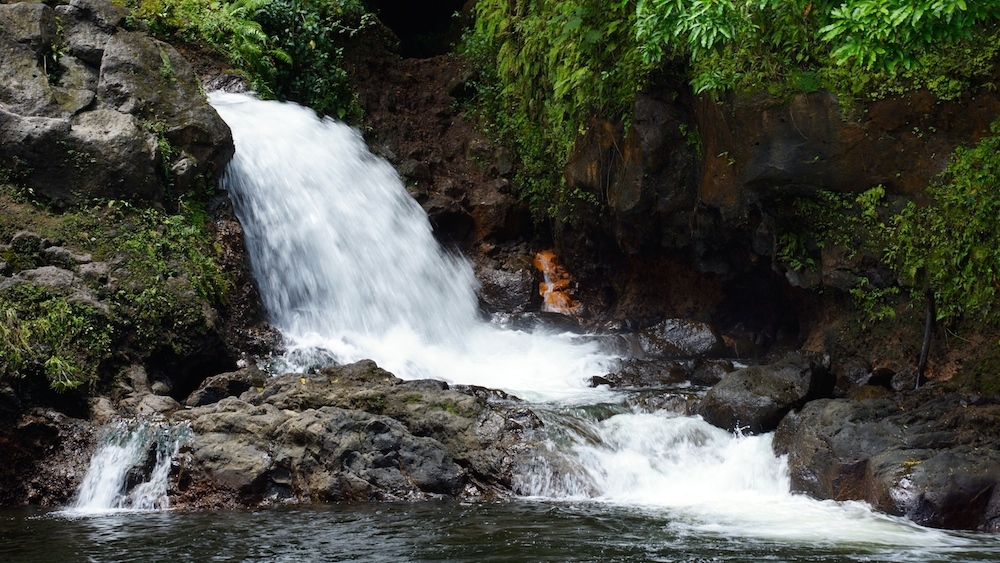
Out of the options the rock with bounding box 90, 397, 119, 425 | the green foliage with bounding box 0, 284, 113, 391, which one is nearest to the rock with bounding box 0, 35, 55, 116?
the green foliage with bounding box 0, 284, 113, 391

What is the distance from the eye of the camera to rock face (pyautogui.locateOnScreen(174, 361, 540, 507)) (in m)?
7.06

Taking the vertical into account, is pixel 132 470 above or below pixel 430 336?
below

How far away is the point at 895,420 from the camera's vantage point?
7414 millimetres

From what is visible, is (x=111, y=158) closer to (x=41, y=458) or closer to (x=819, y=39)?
(x=41, y=458)

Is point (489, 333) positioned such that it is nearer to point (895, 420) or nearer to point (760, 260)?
point (760, 260)

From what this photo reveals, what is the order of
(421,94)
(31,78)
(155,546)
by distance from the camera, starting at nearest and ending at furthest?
(155,546) → (31,78) → (421,94)

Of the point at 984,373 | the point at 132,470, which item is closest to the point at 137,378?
the point at 132,470

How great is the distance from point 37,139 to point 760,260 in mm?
8815

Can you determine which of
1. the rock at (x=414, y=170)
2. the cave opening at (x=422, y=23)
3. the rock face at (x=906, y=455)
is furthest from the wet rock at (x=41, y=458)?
the cave opening at (x=422, y=23)

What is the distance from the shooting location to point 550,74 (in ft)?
41.3

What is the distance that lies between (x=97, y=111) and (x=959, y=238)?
9.57 meters

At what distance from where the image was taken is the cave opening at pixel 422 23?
1890cm

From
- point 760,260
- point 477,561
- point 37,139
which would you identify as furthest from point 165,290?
point 760,260

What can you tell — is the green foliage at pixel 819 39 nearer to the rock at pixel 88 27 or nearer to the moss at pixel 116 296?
the moss at pixel 116 296
